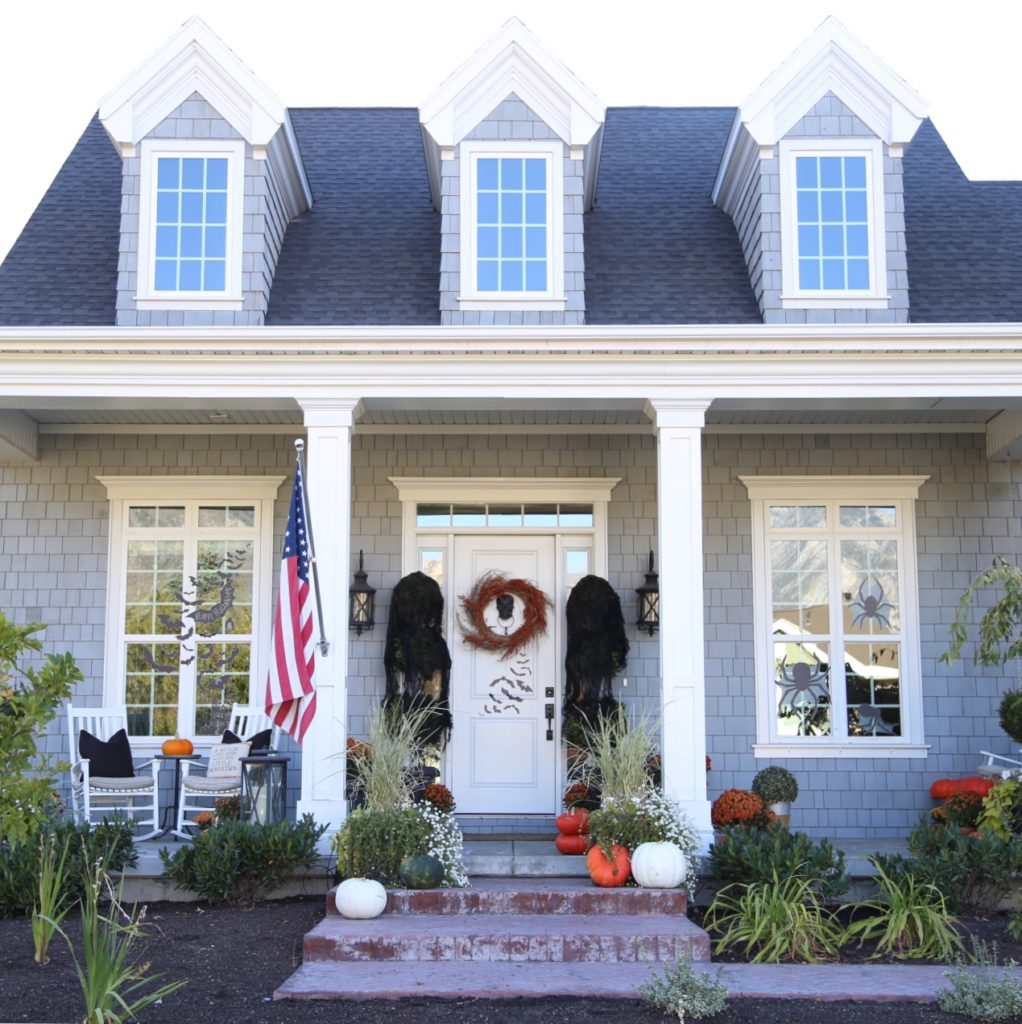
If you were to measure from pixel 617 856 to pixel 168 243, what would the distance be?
5344mm

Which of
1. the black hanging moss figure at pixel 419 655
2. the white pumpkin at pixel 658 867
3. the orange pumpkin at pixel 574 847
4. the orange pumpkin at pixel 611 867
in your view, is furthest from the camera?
the black hanging moss figure at pixel 419 655

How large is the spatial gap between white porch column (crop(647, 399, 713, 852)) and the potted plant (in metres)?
0.76

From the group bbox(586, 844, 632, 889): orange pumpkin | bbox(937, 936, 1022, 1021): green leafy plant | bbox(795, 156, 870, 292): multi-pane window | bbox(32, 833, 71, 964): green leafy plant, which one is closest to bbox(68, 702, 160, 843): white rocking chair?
bbox(32, 833, 71, 964): green leafy plant

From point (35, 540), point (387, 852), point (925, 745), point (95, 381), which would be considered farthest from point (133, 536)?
point (925, 745)

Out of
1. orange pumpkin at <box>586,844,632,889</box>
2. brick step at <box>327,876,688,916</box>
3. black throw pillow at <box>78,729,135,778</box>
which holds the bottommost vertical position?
brick step at <box>327,876,688,916</box>

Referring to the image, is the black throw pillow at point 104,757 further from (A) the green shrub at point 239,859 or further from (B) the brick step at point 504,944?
(B) the brick step at point 504,944

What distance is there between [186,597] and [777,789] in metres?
4.81

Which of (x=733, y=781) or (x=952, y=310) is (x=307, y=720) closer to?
(x=733, y=781)

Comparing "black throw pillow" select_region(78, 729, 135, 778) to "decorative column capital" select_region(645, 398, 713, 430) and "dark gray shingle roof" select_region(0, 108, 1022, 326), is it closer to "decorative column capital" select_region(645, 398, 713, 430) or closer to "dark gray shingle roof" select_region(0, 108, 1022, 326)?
"dark gray shingle roof" select_region(0, 108, 1022, 326)

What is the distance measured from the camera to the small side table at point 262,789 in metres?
7.60

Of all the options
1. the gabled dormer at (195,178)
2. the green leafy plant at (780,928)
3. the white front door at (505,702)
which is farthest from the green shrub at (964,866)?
the gabled dormer at (195,178)

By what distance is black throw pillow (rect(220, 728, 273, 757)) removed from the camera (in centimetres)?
855

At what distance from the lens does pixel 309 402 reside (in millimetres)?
8141

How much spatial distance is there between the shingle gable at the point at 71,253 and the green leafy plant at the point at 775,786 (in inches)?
227
